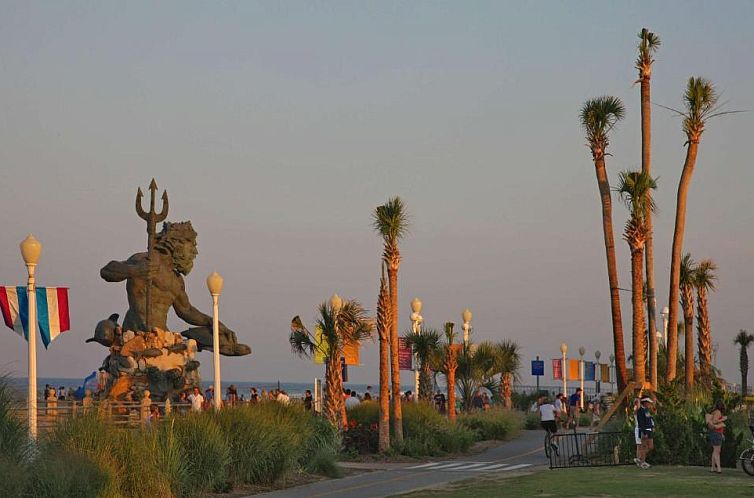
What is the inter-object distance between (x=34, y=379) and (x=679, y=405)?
55.2ft

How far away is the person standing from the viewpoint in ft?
89.3

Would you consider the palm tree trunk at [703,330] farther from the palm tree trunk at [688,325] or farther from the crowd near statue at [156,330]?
the crowd near statue at [156,330]

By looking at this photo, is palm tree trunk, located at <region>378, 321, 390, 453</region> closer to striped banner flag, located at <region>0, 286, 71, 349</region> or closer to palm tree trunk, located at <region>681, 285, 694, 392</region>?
striped banner flag, located at <region>0, 286, 71, 349</region>

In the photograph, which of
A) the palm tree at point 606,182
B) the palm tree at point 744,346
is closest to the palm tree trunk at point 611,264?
the palm tree at point 606,182

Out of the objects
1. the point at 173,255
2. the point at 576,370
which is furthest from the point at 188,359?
the point at 576,370

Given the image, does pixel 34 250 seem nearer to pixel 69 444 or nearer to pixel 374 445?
pixel 69 444

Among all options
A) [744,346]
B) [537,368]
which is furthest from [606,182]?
[744,346]

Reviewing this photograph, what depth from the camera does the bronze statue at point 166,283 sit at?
43906 millimetres

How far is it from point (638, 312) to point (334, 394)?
9844 mm

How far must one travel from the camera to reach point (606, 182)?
126 ft

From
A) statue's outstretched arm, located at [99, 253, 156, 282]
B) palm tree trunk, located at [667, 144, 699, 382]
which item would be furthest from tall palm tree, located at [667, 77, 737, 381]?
statue's outstretched arm, located at [99, 253, 156, 282]

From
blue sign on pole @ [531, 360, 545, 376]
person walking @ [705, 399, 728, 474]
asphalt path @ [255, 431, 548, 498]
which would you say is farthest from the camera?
blue sign on pole @ [531, 360, 545, 376]

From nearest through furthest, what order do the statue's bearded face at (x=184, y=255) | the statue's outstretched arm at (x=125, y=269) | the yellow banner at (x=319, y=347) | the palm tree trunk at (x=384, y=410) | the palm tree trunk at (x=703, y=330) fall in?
the palm tree trunk at (x=384, y=410) < the yellow banner at (x=319, y=347) < the statue's outstretched arm at (x=125, y=269) < the statue's bearded face at (x=184, y=255) < the palm tree trunk at (x=703, y=330)

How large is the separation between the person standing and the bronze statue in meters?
21.9
